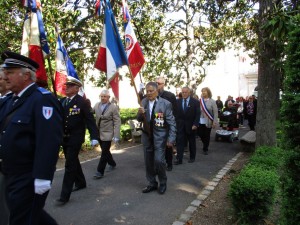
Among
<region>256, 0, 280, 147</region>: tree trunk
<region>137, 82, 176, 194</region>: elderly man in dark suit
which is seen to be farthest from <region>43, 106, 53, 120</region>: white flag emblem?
<region>256, 0, 280, 147</region>: tree trunk

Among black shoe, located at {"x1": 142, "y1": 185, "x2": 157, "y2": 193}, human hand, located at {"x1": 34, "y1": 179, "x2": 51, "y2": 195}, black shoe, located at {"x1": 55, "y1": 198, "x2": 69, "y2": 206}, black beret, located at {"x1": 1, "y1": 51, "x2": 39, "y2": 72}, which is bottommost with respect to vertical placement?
black shoe, located at {"x1": 55, "y1": 198, "x2": 69, "y2": 206}

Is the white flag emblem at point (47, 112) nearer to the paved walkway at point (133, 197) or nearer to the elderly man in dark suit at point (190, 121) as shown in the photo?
the paved walkway at point (133, 197)

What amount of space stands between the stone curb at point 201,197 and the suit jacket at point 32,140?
7.44ft

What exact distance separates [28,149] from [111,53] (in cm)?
298

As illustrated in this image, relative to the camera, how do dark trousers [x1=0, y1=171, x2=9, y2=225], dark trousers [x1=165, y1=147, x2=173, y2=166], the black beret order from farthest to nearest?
dark trousers [x1=165, y1=147, x2=173, y2=166]
dark trousers [x1=0, y1=171, x2=9, y2=225]
the black beret

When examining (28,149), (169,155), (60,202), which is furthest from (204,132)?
(28,149)

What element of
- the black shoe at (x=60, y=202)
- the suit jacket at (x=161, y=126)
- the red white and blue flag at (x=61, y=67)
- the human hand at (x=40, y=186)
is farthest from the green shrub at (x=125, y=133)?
the human hand at (x=40, y=186)

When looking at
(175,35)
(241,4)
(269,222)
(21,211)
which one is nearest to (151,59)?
(175,35)

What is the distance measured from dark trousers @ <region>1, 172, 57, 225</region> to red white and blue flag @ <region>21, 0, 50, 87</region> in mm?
2662

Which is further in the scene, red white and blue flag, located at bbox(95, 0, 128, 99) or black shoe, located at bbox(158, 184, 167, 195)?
black shoe, located at bbox(158, 184, 167, 195)

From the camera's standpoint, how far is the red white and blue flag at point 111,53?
5672 mm

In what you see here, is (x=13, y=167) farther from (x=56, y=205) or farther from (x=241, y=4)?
(x=241, y=4)

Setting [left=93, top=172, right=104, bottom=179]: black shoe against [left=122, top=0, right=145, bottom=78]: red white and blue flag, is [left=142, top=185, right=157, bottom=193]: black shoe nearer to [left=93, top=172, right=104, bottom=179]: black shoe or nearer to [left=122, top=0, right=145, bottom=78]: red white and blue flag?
[left=93, top=172, right=104, bottom=179]: black shoe

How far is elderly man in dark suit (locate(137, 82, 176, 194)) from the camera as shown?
5793mm
